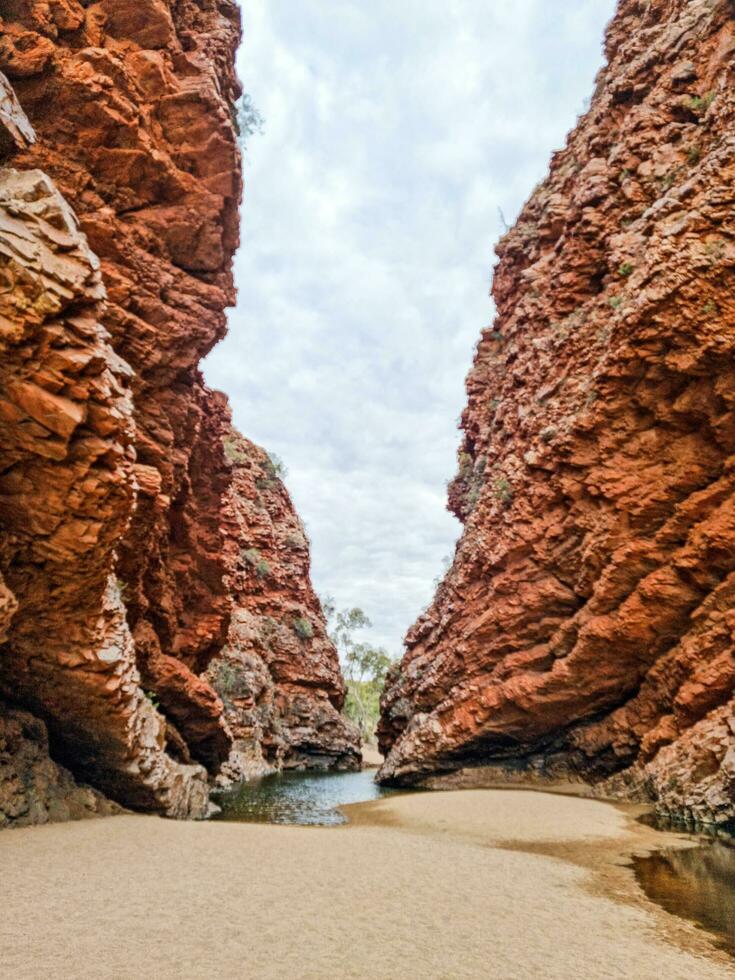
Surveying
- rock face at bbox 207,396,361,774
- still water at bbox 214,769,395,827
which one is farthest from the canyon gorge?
rock face at bbox 207,396,361,774

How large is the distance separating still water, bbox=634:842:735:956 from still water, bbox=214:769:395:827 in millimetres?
9024

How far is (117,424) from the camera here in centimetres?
1006

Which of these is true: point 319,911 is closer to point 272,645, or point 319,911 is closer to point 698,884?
point 698,884

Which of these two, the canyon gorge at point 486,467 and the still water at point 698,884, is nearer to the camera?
the still water at point 698,884

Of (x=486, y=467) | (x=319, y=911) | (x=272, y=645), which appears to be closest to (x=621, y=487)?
(x=486, y=467)

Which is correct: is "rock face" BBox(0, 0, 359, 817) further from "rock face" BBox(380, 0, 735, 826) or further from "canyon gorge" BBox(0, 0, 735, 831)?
"rock face" BBox(380, 0, 735, 826)

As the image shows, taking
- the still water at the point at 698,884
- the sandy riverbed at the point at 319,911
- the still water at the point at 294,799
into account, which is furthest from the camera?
the still water at the point at 294,799

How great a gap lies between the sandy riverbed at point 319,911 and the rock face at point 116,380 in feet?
9.98

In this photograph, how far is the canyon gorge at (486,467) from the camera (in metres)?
10.2

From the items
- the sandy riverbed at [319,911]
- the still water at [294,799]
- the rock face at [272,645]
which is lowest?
the still water at [294,799]

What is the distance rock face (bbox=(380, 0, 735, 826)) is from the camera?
643 inches

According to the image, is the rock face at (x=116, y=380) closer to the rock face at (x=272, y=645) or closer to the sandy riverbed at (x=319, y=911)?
the sandy riverbed at (x=319, y=911)

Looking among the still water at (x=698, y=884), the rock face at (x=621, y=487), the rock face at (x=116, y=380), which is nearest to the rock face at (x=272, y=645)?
the rock face at (x=621, y=487)

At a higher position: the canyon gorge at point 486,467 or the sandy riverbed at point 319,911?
the canyon gorge at point 486,467
